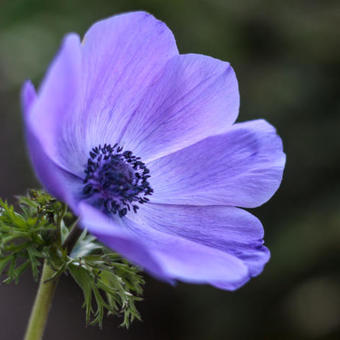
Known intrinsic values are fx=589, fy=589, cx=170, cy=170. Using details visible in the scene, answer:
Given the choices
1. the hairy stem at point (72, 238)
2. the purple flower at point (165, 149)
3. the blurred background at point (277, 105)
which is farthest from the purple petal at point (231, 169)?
the blurred background at point (277, 105)

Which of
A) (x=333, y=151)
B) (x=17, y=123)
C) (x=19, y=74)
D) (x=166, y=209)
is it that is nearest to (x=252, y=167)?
(x=166, y=209)

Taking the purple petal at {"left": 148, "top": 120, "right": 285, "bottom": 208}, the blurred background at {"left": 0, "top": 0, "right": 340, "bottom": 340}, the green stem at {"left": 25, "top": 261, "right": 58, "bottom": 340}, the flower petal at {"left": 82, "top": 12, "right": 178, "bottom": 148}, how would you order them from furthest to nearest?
1. the blurred background at {"left": 0, "top": 0, "right": 340, "bottom": 340}
2. the purple petal at {"left": 148, "top": 120, "right": 285, "bottom": 208}
3. the flower petal at {"left": 82, "top": 12, "right": 178, "bottom": 148}
4. the green stem at {"left": 25, "top": 261, "right": 58, "bottom": 340}

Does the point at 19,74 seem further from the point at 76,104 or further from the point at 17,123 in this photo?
the point at 76,104

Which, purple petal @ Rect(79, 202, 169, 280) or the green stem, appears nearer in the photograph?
purple petal @ Rect(79, 202, 169, 280)

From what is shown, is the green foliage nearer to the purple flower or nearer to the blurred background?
the purple flower

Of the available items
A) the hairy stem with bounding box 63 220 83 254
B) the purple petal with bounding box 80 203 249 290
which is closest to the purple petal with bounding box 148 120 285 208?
the purple petal with bounding box 80 203 249 290

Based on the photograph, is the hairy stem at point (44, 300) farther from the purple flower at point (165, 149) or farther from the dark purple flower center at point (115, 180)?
the dark purple flower center at point (115, 180)
